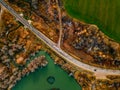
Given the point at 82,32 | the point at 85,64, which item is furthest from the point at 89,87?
the point at 82,32

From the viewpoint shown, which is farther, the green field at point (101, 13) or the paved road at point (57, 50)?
the green field at point (101, 13)

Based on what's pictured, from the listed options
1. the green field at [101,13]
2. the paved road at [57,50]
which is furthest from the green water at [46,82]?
the green field at [101,13]

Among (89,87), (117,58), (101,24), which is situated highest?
(101,24)

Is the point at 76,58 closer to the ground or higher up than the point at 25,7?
closer to the ground

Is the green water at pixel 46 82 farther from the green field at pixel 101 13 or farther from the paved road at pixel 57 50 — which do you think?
the green field at pixel 101 13

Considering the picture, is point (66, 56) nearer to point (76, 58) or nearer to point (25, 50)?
point (76, 58)

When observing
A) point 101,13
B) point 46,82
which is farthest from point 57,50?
point 101,13
